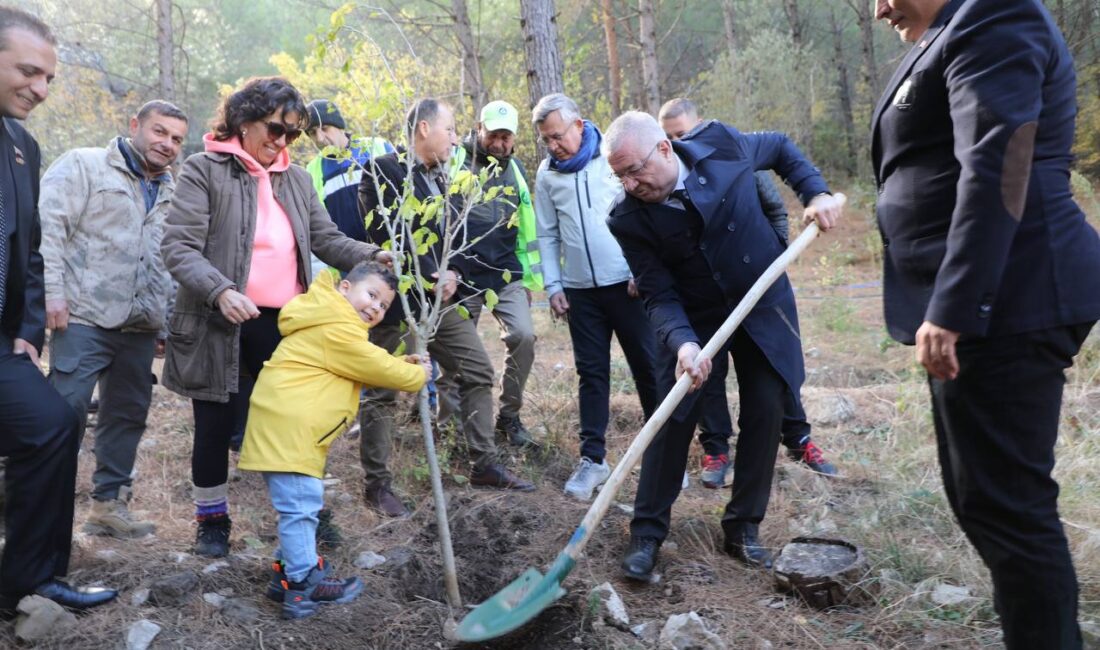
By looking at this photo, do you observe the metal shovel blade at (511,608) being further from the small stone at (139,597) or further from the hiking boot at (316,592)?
the small stone at (139,597)

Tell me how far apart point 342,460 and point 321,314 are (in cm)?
217

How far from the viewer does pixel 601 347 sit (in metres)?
4.60

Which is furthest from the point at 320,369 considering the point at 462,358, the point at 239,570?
the point at 462,358

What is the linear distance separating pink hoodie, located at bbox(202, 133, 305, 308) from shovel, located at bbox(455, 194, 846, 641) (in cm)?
153

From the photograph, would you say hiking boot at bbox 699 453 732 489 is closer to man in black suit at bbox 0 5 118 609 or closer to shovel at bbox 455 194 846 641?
shovel at bbox 455 194 846 641

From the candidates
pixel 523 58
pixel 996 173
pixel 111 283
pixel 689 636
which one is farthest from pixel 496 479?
pixel 523 58

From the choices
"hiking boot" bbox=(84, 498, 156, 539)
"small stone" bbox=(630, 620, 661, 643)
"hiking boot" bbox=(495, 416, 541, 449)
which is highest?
"hiking boot" bbox=(495, 416, 541, 449)

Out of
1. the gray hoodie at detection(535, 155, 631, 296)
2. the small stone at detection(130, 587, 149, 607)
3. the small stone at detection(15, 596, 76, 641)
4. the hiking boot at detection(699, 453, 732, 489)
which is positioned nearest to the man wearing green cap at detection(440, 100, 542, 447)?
the gray hoodie at detection(535, 155, 631, 296)

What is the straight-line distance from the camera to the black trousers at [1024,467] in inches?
82.7

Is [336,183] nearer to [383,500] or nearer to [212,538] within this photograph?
[383,500]

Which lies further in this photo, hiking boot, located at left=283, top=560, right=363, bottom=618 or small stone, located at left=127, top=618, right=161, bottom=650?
hiking boot, located at left=283, top=560, right=363, bottom=618

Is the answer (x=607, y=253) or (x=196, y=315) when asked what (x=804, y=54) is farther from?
(x=196, y=315)

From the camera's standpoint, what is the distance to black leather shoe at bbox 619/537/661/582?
133 inches

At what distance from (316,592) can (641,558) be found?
4.23 feet
